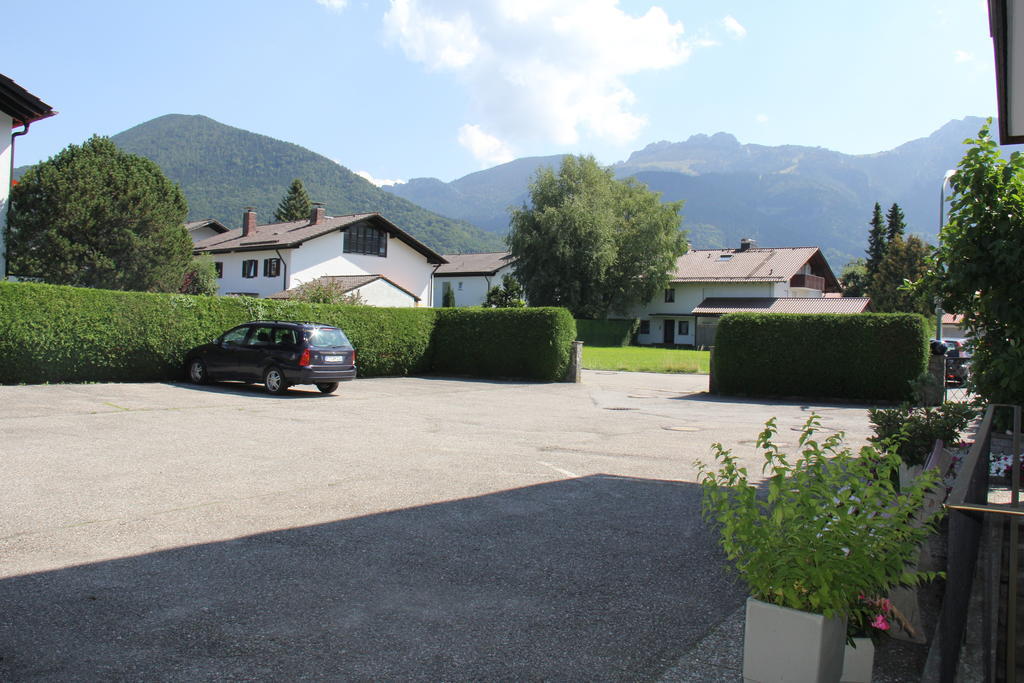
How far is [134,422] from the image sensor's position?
12.5 meters

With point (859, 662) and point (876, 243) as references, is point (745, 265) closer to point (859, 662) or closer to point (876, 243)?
point (876, 243)

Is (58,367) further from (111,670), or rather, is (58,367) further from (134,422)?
(111,670)

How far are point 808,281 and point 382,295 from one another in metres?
37.9

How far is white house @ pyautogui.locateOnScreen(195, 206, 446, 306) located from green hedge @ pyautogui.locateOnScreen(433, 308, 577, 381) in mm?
16714

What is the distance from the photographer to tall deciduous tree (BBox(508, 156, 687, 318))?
5816 centimetres

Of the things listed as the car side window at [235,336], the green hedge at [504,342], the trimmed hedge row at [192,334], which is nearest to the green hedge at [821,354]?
the green hedge at [504,342]

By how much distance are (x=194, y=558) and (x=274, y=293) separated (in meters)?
42.9

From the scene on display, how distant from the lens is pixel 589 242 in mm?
58188

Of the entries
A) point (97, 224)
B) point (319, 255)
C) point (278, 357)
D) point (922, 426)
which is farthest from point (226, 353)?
point (319, 255)

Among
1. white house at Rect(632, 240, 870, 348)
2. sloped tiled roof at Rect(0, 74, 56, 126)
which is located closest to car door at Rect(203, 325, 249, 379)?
sloped tiled roof at Rect(0, 74, 56, 126)

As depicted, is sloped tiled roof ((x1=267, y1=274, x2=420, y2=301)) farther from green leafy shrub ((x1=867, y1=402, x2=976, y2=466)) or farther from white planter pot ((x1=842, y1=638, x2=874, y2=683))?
white planter pot ((x1=842, y1=638, x2=874, y2=683))

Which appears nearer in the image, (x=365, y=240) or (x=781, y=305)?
(x=365, y=240)

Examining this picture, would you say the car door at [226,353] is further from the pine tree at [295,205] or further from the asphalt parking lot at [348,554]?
the pine tree at [295,205]

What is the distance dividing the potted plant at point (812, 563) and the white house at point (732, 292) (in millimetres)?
55293
